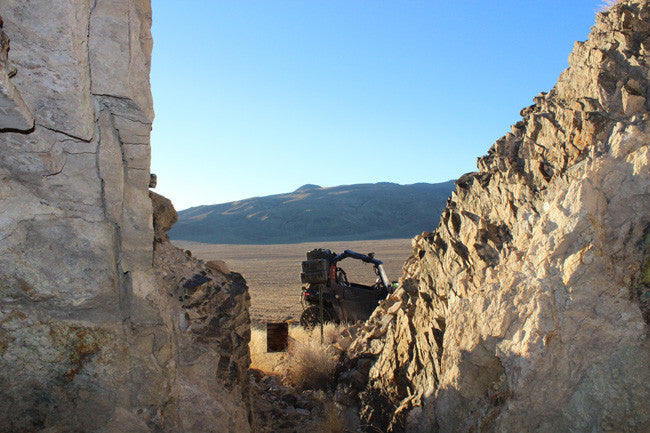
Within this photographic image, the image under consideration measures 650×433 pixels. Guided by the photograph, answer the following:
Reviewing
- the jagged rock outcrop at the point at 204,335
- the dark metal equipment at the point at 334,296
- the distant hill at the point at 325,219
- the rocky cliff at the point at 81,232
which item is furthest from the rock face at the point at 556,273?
the distant hill at the point at 325,219

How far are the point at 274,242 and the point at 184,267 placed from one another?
68.9 metres

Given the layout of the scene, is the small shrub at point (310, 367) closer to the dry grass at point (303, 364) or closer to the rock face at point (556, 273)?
the dry grass at point (303, 364)

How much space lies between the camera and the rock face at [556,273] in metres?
3.34

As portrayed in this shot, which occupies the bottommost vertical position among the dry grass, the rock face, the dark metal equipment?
the dry grass

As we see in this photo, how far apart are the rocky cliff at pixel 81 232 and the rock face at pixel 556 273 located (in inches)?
100

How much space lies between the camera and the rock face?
11.0 feet

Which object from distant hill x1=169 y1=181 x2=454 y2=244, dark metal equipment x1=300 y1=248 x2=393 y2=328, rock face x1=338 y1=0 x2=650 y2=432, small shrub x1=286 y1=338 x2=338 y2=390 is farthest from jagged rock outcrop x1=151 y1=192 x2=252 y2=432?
distant hill x1=169 y1=181 x2=454 y2=244

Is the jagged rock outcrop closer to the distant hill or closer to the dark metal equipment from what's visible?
the dark metal equipment

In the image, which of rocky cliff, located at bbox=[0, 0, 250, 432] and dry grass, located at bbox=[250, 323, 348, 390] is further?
dry grass, located at bbox=[250, 323, 348, 390]

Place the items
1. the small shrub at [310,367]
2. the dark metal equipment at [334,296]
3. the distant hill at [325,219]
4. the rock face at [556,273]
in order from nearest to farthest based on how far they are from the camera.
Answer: the rock face at [556,273]
the small shrub at [310,367]
the dark metal equipment at [334,296]
the distant hill at [325,219]

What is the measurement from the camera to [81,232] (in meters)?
3.04

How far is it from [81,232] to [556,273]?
3.46 meters

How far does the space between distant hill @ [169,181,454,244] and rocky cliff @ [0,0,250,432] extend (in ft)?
229

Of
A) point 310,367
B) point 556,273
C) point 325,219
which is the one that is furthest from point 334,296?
point 325,219
